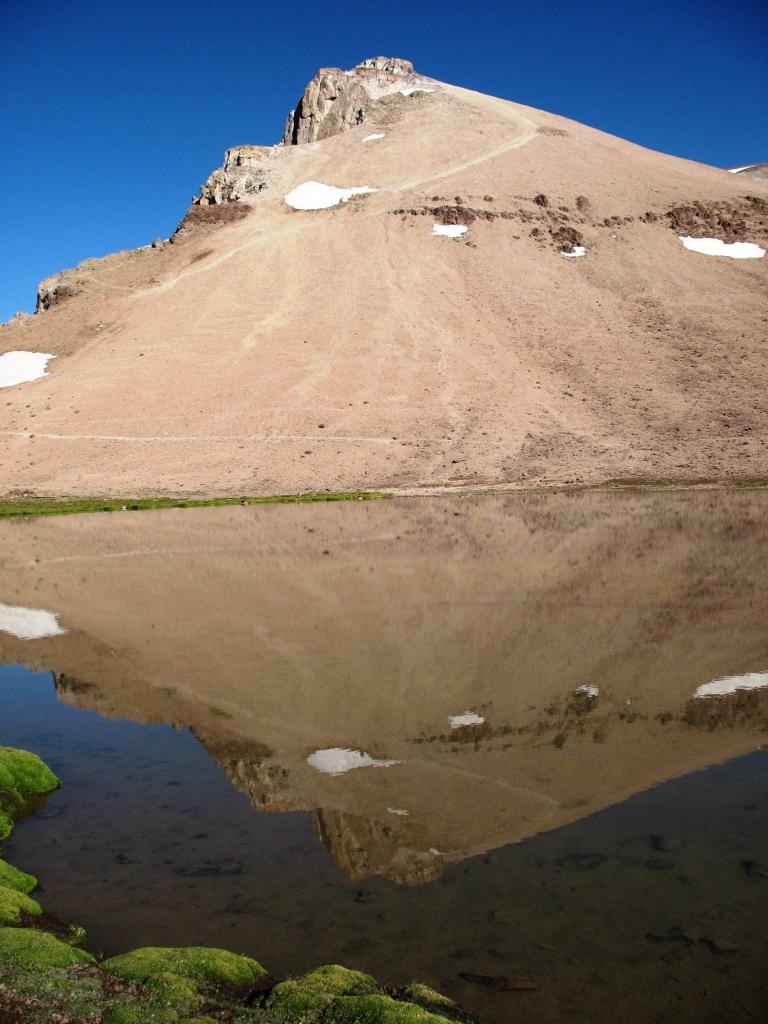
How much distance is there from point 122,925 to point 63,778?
3459mm

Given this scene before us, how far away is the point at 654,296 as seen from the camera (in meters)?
60.7

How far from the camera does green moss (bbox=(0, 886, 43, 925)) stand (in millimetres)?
5922

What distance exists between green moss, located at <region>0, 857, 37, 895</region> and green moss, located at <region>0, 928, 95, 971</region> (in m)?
1.20

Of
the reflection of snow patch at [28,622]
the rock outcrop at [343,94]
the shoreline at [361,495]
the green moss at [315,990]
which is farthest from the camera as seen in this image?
the rock outcrop at [343,94]

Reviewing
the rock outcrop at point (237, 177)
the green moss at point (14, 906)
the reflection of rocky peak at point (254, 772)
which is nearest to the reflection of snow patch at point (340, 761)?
the reflection of rocky peak at point (254, 772)

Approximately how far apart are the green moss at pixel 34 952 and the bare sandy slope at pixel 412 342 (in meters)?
37.0

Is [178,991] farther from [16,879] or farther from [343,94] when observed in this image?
[343,94]

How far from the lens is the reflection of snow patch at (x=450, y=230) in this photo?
65.9 meters

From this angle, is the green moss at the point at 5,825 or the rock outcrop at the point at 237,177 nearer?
the green moss at the point at 5,825

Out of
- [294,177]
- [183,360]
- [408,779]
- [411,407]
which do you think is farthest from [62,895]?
[294,177]

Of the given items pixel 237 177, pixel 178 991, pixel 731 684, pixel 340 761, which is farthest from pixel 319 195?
pixel 178 991

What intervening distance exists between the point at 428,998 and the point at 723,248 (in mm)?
71629

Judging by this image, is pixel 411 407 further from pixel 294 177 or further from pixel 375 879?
pixel 375 879

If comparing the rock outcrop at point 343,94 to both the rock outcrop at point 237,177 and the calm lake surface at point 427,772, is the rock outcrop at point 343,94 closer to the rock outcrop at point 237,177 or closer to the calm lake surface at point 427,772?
the rock outcrop at point 237,177
